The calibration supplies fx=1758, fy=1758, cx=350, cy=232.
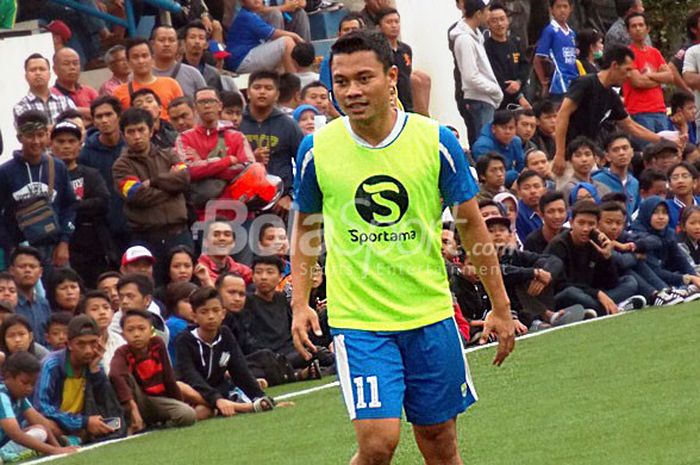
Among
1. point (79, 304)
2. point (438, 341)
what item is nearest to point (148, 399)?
point (79, 304)

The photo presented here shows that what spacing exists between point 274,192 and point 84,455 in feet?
16.0

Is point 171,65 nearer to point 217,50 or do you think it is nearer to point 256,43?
point 217,50

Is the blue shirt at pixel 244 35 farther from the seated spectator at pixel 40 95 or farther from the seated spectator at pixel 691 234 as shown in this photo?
the seated spectator at pixel 691 234

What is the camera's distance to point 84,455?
11.2 m

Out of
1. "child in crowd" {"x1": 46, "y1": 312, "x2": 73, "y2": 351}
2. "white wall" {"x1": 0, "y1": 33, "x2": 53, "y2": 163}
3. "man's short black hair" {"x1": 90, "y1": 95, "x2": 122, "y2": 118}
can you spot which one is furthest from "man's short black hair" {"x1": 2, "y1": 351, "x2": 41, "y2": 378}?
"white wall" {"x1": 0, "y1": 33, "x2": 53, "y2": 163}

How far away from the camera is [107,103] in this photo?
15.0m

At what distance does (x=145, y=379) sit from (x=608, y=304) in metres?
5.41

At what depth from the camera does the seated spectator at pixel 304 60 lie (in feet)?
62.0

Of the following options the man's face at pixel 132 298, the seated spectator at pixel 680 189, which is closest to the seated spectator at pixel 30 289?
the man's face at pixel 132 298

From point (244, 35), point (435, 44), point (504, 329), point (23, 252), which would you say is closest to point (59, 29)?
point (244, 35)

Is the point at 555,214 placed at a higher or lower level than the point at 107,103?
lower

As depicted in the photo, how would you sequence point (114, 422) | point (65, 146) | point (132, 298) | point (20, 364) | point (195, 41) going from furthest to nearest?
point (195, 41), point (65, 146), point (132, 298), point (114, 422), point (20, 364)

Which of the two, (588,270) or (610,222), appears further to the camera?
(610,222)

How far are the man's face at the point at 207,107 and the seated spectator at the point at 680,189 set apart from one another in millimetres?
5146
